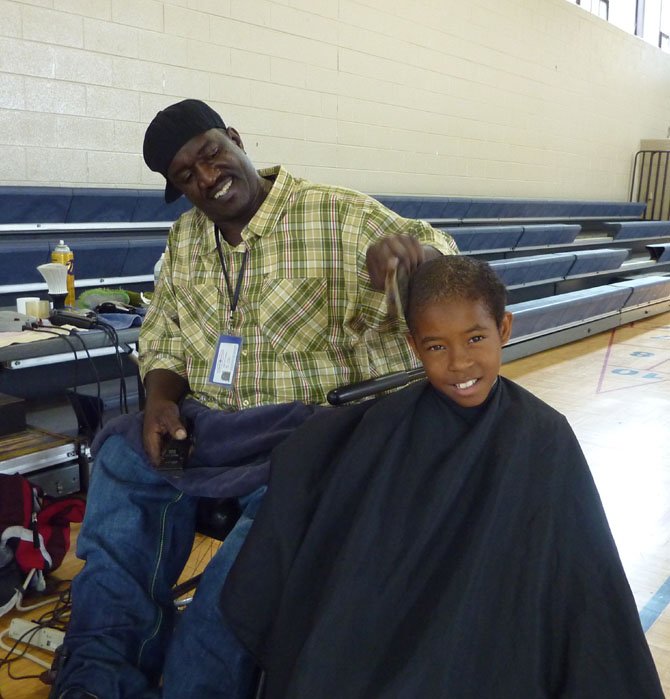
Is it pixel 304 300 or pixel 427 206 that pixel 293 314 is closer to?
pixel 304 300

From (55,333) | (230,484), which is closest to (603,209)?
(55,333)

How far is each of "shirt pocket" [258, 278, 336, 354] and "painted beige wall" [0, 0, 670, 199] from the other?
2625 mm

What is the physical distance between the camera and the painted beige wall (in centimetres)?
384

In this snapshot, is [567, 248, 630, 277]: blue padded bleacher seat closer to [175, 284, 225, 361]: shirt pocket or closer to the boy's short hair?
[175, 284, 225, 361]: shirt pocket

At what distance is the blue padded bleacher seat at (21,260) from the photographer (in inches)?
129

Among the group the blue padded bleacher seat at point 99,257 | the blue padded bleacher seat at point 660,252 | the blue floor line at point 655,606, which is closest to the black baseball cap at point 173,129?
the blue floor line at point 655,606

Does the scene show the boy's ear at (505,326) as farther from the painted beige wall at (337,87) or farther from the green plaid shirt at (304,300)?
the painted beige wall at (337,87)

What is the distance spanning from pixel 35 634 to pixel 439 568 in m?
1.23

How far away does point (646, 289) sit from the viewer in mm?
7121

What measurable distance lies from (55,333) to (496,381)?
4.78ft

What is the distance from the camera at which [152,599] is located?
151 cm

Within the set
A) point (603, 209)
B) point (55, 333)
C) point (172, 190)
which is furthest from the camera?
point (603, 209)

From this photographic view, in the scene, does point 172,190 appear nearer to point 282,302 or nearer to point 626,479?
point 282,302

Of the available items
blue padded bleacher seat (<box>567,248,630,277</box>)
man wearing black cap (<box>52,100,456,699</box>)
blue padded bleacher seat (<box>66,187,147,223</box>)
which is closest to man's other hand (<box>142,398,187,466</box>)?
man wearing black cap (<box>52,100,456,699</box>)
